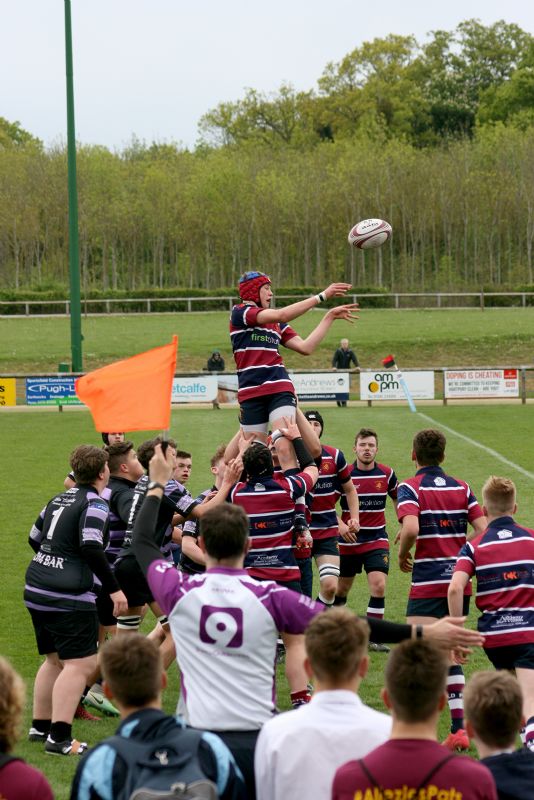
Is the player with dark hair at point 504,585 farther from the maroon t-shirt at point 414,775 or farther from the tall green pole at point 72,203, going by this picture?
the tall green pole at point 72,203

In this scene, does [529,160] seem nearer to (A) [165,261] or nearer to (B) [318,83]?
(A) [165,261]

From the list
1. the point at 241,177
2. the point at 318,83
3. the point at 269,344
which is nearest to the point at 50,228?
the point at 241,177

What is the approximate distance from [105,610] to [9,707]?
5.38 metres

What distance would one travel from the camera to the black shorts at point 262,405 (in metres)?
9.12

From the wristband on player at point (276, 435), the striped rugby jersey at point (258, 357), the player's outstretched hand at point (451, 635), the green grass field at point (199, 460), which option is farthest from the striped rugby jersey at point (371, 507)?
the player's outstretched hand at point (451, 635)

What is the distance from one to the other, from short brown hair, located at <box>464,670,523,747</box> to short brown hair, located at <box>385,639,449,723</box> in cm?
19

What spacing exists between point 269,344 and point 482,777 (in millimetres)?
5993

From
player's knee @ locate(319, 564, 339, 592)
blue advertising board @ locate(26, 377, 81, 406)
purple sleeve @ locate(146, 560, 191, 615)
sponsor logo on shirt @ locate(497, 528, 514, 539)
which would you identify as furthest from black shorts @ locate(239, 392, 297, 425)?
blue advertising board @ locate(26, 377, 81, 406)

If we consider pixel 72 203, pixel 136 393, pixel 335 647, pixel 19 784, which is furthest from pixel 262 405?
pixel 72 203

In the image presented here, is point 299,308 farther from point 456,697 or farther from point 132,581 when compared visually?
point 456,697

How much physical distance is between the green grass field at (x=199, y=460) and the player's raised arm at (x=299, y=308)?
300 centimetres

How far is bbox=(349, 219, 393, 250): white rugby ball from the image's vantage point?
11.1m

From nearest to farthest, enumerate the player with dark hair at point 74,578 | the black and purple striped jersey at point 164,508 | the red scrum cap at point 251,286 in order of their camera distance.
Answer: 1. the player with dark hair at point 74,578
2. the black and purple striped jersey at point 164,508
3. the red scrum cap at point 251,286

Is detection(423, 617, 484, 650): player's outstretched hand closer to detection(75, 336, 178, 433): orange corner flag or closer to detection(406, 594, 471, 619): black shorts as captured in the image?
→ detection(75, 336, 178, 433): orange corner flag
